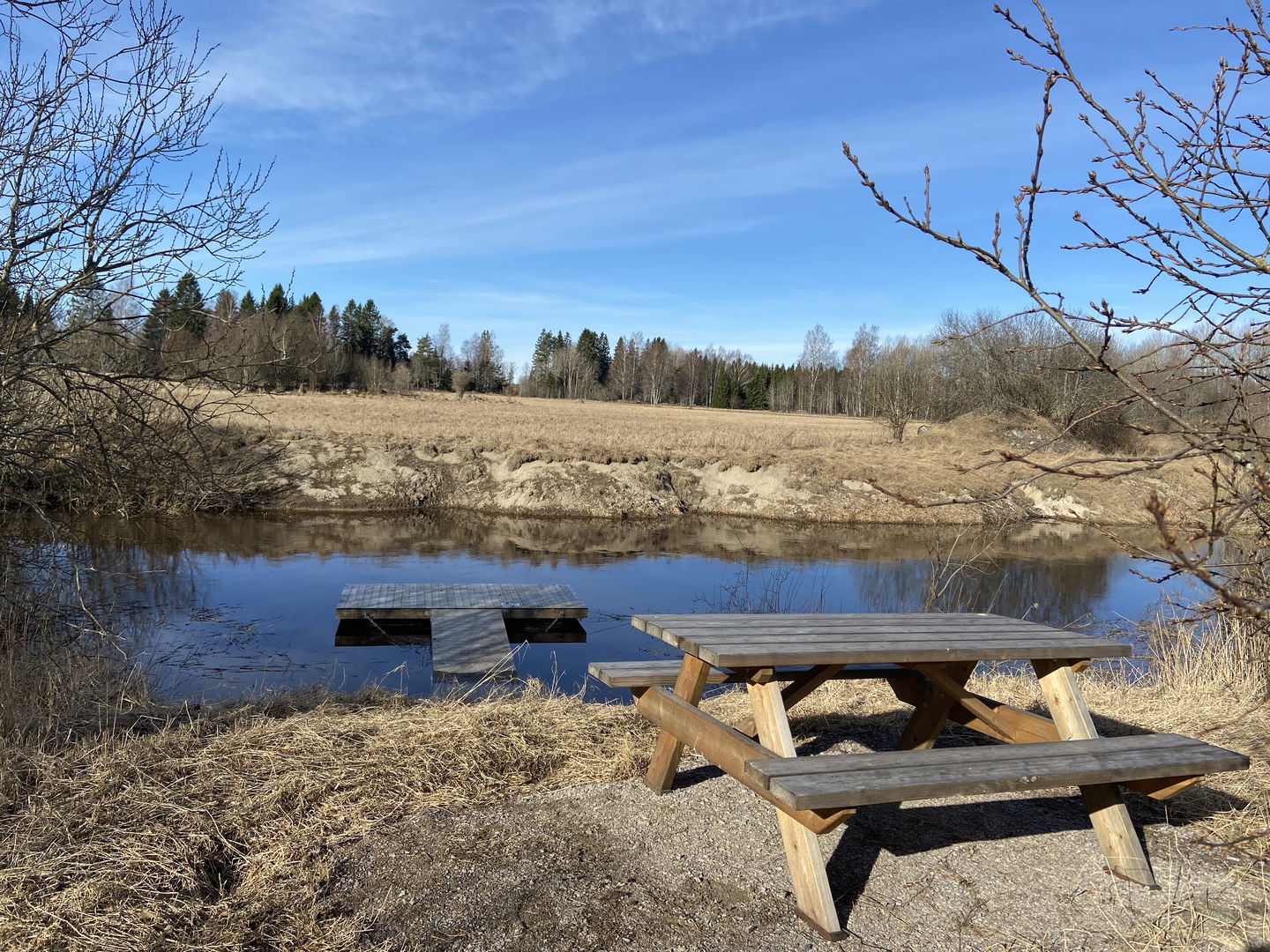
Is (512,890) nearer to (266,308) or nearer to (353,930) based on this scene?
(353,930)

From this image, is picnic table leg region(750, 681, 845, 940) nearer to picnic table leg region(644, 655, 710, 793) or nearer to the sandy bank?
picnic table leg region(644, 655, 710, 793)

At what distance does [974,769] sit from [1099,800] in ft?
3.23

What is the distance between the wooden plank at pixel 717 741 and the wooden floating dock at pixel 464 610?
4641 mm

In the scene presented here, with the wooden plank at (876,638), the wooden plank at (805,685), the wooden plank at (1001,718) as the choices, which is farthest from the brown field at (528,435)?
the wooden plank at (876,638)

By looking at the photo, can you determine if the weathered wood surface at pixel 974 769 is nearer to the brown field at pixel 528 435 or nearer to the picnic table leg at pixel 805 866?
the picnic table leg at pixel 805 866

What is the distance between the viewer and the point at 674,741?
421 cm

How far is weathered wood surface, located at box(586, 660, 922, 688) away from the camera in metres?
4.45

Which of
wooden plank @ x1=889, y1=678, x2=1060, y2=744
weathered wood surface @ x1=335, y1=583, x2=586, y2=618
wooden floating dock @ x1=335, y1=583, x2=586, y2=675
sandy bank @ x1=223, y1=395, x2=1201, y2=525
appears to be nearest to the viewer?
wooden plank @ x1=889, y1=678, x2=1060, y2=744

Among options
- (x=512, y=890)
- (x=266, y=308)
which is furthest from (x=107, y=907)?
(x=266, y=308)

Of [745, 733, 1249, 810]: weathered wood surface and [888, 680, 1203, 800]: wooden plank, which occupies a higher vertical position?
[745, 733, 1249, 810]: weathered wood surface

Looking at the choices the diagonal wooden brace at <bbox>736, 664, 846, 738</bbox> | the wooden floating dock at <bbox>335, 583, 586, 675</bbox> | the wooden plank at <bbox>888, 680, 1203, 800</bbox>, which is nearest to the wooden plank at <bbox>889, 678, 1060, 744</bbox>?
the wooden plank at <bbox>888, 680, 1203, 800</bbox>

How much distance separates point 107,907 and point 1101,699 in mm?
6011

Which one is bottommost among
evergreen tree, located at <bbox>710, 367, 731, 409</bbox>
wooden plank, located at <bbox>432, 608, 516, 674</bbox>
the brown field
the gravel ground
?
wooden plank, located at <bbox>432, 608, 516, 674</bbox>

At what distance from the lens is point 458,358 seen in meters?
97.2
